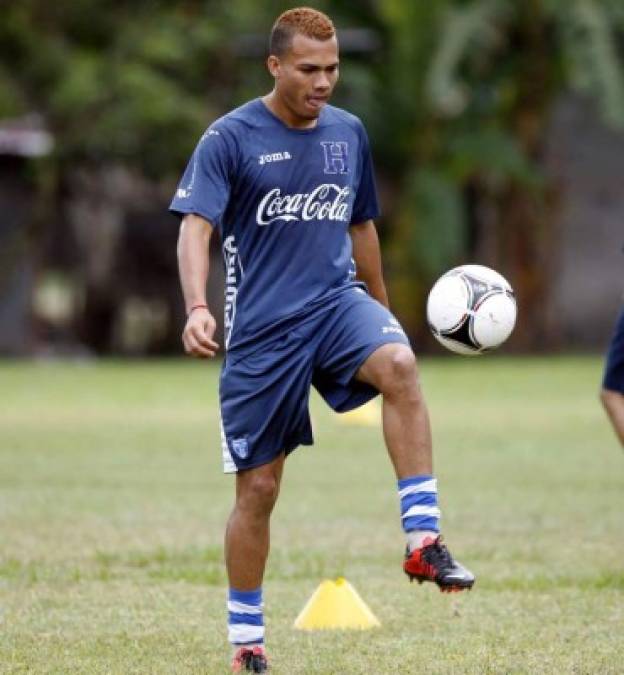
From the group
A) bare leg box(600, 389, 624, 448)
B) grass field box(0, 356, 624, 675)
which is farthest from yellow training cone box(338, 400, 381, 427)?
bare leg box(600, 389, 624, 448)

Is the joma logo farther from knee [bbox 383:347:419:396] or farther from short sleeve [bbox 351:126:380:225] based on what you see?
knee [bbox 383:347:419:396]

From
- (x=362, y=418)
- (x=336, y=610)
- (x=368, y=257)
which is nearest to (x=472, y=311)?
(x=368, y=257)

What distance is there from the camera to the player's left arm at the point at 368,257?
7172mm

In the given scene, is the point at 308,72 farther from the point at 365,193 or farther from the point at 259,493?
the point at 259,493

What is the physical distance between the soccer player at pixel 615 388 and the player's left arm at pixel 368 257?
2.88m

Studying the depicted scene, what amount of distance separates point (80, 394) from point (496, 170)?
9.47 meters

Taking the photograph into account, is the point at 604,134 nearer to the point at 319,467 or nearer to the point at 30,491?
the point at 319,467

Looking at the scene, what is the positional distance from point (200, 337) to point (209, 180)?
2.24 ft

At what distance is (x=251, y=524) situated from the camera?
262 inches

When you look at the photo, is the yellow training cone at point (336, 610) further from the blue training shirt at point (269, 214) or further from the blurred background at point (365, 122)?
the blurred background at point (365, 122)

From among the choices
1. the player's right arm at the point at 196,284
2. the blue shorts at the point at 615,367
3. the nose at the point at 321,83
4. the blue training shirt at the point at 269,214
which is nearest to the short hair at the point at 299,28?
the nose at the point at 321,83

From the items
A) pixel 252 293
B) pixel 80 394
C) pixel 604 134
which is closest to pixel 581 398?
pixel 80 394

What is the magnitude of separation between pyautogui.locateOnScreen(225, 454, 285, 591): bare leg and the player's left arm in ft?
3.06

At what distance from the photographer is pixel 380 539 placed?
10.2 m
